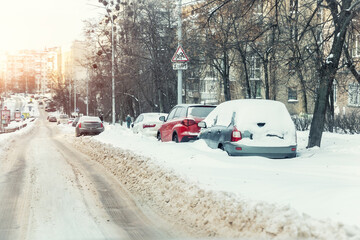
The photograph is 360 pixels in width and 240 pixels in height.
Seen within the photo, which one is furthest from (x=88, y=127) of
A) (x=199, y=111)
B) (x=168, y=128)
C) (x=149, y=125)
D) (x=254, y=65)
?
(x=199, y=111)

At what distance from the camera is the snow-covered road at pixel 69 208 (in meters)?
6.05

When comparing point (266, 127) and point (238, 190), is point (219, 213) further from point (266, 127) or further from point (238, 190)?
point (266, 127)

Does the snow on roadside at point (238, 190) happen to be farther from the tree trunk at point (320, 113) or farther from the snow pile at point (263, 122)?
the tree trunk at point (320, 113)

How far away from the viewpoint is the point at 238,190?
656 cm

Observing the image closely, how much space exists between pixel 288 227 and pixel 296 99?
146 ft

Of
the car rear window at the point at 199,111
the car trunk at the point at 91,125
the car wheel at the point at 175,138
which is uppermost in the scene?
the car rear window at the point at 199,111

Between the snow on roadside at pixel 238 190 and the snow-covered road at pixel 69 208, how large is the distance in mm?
450

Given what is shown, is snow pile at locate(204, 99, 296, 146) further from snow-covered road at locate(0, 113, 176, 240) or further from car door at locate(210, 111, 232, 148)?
snow-covered road at locate(0, 113, 176, 240)

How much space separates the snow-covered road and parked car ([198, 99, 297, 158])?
254cm

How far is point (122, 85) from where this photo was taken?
44.2 metres

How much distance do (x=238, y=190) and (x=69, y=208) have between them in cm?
283

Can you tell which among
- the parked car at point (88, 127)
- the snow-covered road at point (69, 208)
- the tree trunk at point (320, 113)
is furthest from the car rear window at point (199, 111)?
the parked car at point (88, 127)

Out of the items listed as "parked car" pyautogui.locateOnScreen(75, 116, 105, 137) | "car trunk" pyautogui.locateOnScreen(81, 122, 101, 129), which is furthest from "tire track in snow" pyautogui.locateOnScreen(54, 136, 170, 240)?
"car trunk" pyautogui.locateOnScreen(81, 122, 101, 129)

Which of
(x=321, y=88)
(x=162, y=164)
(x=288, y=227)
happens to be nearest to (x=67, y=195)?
(x=162, y=164)
